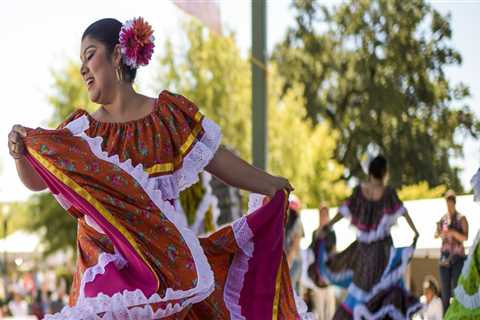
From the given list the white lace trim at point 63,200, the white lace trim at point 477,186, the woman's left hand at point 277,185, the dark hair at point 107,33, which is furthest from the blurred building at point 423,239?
the white lace trim at point 63,200

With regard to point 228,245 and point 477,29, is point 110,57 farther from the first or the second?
point 477,29

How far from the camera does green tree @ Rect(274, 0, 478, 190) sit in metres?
15.2

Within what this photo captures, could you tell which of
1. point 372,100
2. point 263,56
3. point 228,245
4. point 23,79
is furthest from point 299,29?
point 228,245

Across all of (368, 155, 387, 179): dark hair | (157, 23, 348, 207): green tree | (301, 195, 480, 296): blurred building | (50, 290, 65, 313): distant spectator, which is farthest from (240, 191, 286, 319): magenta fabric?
(157, 23, 348, 207): green tree

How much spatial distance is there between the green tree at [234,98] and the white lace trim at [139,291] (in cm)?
2050

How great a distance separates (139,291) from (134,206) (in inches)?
11.8

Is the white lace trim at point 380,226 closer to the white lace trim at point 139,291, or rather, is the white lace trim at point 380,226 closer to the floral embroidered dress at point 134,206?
the floral embroidered dress at point 134,206

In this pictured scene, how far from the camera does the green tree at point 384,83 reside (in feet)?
50.0

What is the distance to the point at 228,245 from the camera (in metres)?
4.44

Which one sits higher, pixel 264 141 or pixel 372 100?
pixel 372 100

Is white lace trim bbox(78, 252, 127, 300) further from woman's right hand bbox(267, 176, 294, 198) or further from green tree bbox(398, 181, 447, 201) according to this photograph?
green tree bbox(398, 181, 447, 201)

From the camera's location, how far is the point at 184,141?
4141 millimetres

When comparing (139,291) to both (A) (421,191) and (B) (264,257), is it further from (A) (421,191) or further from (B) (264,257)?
(A) (421,191)

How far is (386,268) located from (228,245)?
15.3 ft
